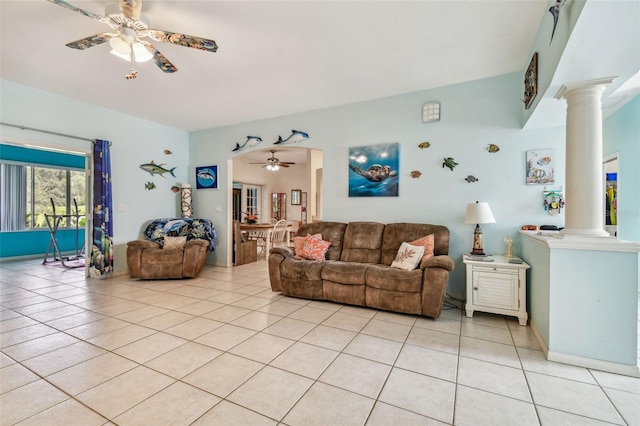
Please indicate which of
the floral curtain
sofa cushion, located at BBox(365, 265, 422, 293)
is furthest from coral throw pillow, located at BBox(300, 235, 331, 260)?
the floral curtain

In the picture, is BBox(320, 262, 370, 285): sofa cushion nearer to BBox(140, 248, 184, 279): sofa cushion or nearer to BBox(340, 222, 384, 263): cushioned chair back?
BBox(340, 222, 384, 263): cushioned chair back

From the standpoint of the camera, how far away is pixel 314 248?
3857 millimetres

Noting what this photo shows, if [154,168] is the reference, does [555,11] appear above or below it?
above

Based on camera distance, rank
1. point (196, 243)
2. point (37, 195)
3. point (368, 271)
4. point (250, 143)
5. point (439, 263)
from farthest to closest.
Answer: point (37, 195) < point (250, 143) < point (196, 243) < point (368, 271) < point (439, 263)

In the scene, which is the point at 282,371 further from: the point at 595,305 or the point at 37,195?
the point at 37,195

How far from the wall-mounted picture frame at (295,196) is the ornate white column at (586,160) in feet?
28.1

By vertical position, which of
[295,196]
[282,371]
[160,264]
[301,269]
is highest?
[295,196]

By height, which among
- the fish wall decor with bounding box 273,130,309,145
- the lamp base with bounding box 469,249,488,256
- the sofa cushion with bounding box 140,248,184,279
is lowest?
the sofa cushion with bounding box 140,248,184,279

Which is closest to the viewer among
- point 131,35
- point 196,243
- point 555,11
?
point 555,11

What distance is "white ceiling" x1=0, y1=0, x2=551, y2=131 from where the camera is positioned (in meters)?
2.30

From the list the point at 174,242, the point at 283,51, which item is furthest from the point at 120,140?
the point at 283,51

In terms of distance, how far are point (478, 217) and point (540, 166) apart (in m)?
0.97

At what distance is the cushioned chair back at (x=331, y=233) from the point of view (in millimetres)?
4027

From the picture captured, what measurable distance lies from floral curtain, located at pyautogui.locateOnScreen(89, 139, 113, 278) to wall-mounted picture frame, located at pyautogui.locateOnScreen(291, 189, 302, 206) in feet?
20.7
